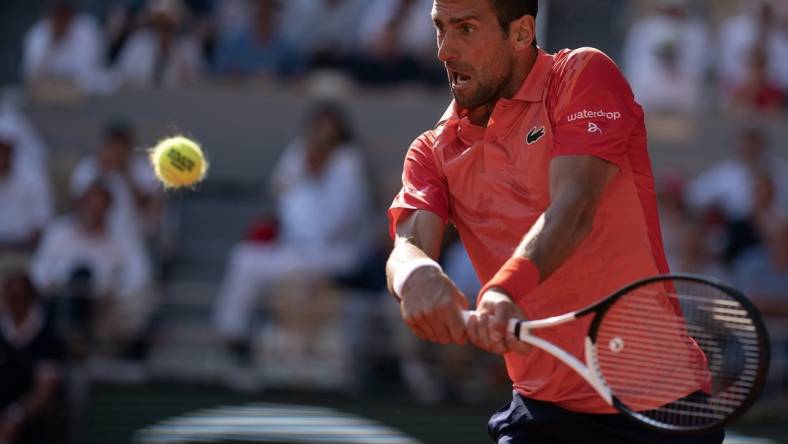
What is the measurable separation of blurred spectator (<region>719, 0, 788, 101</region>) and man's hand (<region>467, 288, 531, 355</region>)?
299 inches

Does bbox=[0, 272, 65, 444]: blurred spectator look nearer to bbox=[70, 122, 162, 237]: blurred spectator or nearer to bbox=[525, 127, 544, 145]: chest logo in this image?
bbox=[70, 122, 162, 237]: blurred spectator

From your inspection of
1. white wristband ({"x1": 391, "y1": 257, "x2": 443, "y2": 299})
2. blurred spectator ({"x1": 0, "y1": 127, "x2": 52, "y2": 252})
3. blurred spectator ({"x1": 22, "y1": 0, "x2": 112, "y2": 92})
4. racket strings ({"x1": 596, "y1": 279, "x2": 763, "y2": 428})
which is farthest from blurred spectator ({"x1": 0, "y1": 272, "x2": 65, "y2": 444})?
racket strings ({"x1": 596, "y1": 279, "x2": 763, "y2": 428})

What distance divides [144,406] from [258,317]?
3.23 feet

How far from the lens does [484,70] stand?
12.9 feet

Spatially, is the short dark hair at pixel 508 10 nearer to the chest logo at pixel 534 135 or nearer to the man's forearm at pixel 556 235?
the chest logo at pixel 534 135

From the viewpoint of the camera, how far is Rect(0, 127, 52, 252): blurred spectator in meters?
10.0

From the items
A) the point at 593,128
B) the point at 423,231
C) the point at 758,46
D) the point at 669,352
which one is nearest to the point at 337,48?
the point at 758,46

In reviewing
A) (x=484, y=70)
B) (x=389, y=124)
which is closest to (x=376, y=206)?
(x=389, y=124)

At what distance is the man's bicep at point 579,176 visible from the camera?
363cm

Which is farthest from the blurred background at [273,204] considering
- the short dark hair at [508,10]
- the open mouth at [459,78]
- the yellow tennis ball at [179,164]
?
the short dark hair at [508,10]

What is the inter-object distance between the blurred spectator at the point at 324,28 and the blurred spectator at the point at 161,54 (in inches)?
34.2

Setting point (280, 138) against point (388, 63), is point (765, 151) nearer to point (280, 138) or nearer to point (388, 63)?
point (388, 63)

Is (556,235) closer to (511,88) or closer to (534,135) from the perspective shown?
(534,135)

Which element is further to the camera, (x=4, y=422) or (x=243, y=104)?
(x=243, y=104)
